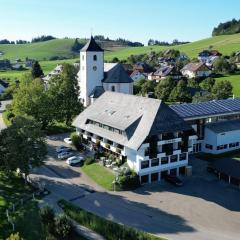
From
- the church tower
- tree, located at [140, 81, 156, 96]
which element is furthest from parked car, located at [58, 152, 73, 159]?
tree, located at [140, 81, 156, 96]

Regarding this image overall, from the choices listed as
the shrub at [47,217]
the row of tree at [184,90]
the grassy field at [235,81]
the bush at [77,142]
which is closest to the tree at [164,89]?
the row of tree at [184,90]

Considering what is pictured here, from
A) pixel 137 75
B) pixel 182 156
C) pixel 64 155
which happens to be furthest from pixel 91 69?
pixel 137 75

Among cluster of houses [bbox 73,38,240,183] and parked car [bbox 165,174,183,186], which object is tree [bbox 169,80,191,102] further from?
parked car [bbox 165,174,183,186]

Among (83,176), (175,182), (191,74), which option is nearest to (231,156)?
(175,182)

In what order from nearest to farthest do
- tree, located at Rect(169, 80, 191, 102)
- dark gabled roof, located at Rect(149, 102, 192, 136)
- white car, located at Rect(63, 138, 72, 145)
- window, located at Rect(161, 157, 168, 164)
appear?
dark gabled roof, located at Rect(149, 102, 192, 136), window, located at Rect(161, 157, 168, 164), white car, located at Rect(63, 138, 72, 145), tree, located at Rect(169, 80, 191, 102)

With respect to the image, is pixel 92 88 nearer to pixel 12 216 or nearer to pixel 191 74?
pixel 12 216

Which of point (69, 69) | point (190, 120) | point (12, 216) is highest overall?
point (69, 69)
